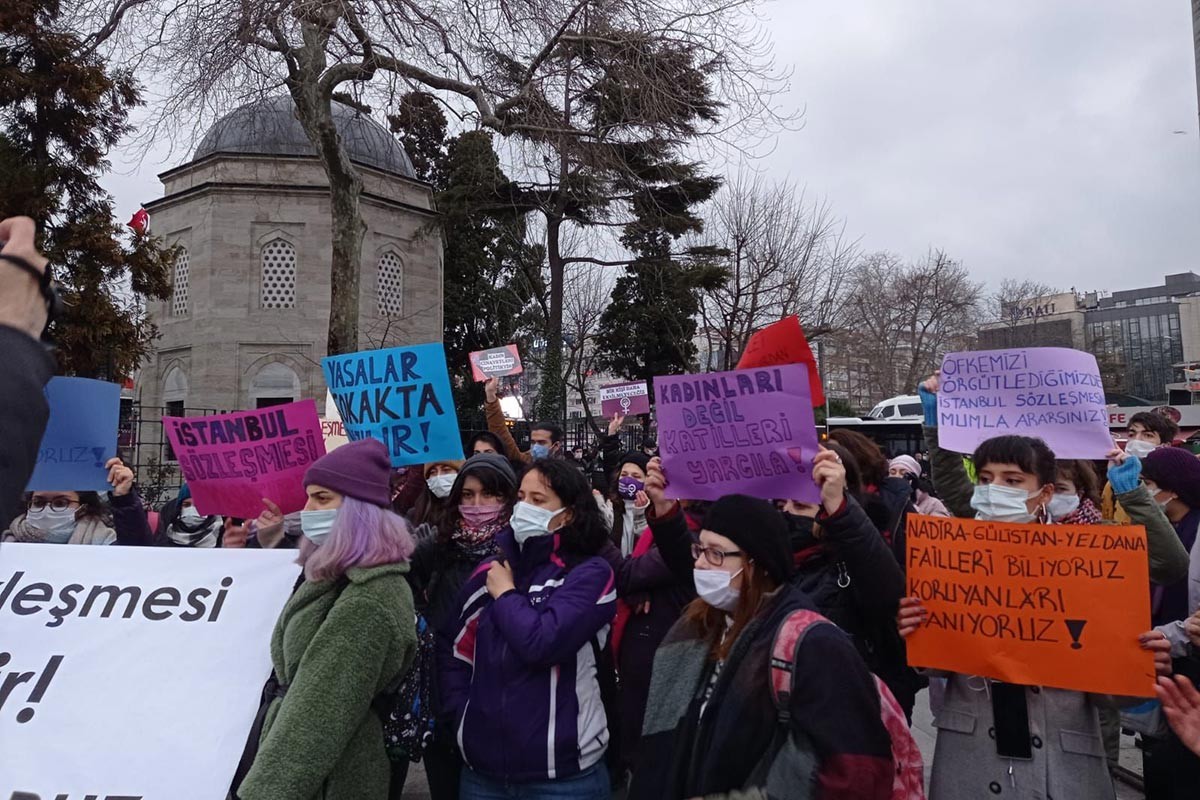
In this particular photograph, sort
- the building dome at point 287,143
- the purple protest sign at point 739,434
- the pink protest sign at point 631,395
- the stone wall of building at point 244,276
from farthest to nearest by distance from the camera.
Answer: the building dome at point 287,143, the stone wall of building at point 244,276, the pink protest sign at point 631,395, the purple protest sign at point 739,434

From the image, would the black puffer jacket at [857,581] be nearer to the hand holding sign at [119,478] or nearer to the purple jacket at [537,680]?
the purple jacket at [537,680]

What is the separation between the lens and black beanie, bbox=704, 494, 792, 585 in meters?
2.31

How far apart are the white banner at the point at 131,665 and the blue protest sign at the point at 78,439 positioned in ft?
3.21

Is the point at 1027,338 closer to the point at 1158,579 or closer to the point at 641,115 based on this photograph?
the point at 641,115

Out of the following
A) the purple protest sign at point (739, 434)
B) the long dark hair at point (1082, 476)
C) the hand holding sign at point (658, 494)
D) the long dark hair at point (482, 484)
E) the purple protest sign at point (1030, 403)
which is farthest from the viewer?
the purple protest sign at point (1030, 403)

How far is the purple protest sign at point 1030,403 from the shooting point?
3.89 meters

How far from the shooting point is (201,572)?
9.81 feet

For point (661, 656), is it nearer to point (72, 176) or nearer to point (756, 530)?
point (756, 530)

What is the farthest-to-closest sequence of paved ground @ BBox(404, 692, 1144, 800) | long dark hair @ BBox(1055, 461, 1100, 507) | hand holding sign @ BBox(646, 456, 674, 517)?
1. paved ground @ BBox(404, 692, 1144, 800)
2. long dark hair @ BBox(1055, 461, 1100, 507)
3. hand holding sign @ BBox(646, 456, 674, 517)

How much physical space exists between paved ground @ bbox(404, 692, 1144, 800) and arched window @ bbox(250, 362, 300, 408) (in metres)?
21.2

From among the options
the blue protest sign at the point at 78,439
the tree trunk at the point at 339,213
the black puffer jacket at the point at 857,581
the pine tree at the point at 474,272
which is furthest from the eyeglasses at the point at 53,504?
the pine tree at the point at 474,272

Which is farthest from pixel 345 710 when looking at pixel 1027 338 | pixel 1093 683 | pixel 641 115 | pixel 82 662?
pixel 1027 338

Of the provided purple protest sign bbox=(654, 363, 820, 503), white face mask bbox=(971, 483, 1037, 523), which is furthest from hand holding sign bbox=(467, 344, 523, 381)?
white face mask bbox=(971, 483, 1037, 523)

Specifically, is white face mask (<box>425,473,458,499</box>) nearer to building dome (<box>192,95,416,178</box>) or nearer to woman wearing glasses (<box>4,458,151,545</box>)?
woman wearing glasses (<box>4,458,151,545</box>)
